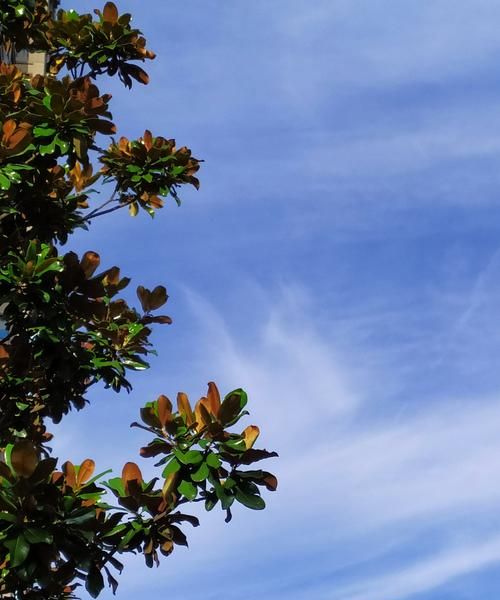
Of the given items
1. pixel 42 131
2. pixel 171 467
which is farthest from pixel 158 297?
pixel 171 467

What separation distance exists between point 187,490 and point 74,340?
7.16ft

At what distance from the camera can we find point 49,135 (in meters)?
6.42

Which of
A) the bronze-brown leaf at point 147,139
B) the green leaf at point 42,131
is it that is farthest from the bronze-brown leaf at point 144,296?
the bronze-brown leaf at point 147,139

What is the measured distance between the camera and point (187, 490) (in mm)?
4781

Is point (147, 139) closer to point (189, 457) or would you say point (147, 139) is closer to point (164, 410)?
point (164, 410)

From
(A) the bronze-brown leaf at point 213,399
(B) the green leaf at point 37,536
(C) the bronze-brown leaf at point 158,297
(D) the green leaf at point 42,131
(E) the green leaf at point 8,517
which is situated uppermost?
(D) the green leaf at point 42,131

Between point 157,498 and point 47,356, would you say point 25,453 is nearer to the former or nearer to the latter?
point 157,498

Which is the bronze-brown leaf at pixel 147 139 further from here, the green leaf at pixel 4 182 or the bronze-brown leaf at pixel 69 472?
the bronze-brown leaf at pixel 69 472

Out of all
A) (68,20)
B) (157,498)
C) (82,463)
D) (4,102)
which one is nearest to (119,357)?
(82,463)

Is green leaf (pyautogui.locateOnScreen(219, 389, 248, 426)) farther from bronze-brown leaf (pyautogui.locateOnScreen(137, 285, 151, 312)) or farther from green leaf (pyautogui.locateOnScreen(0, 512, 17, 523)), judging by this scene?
bronze-brown leaf (pyautogui.locateOnScreen(137, 285, 151, 312))

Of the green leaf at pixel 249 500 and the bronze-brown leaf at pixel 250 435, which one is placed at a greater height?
the bronze-brown leaf at pixel 250 435

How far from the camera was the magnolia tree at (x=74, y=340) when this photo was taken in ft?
15.9

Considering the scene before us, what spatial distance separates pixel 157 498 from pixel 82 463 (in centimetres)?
66

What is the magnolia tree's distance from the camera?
484cm
